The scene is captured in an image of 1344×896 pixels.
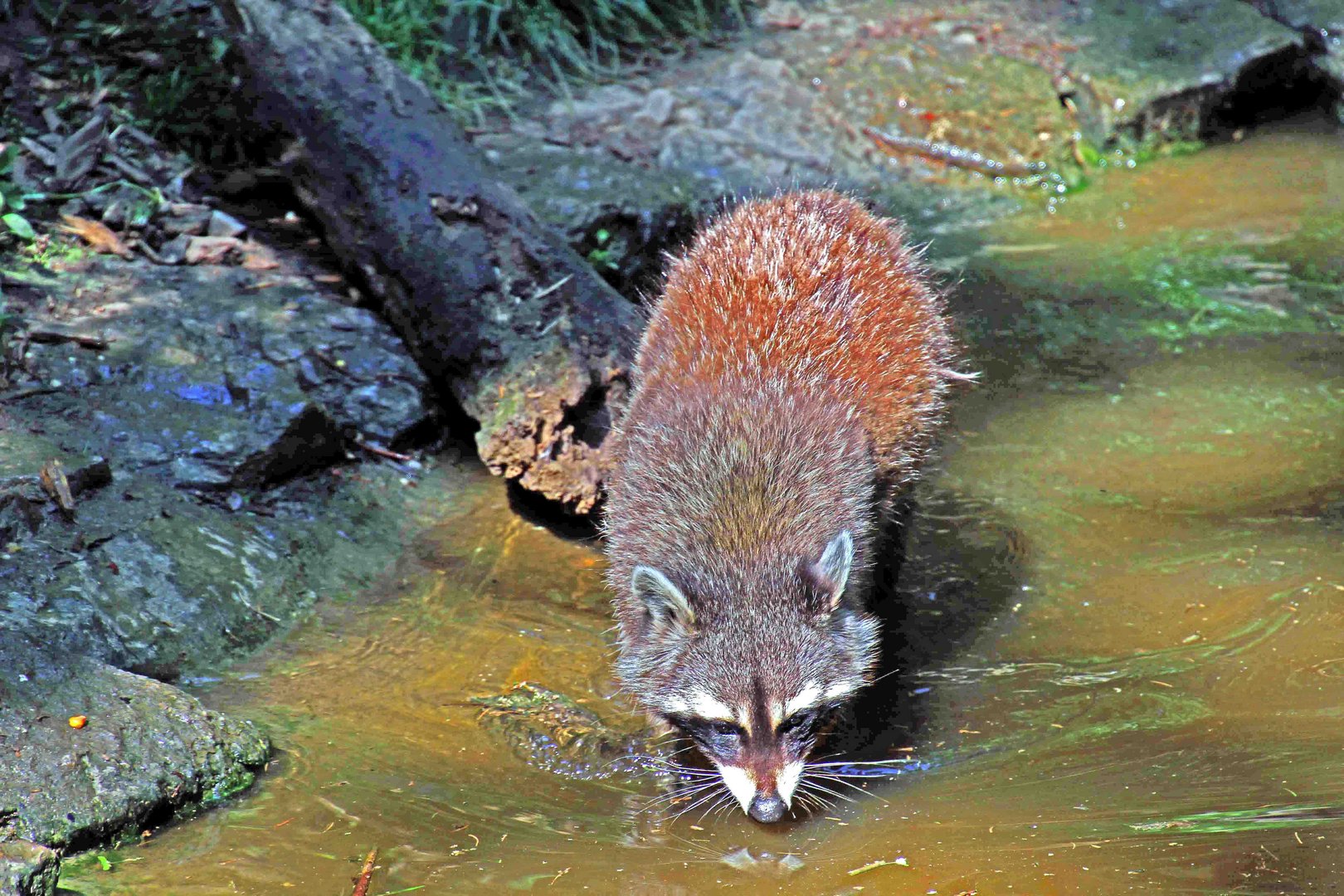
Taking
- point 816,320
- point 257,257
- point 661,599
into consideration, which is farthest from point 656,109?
point 661,599

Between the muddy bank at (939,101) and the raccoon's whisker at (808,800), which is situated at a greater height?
the muddy bank at (939,101)

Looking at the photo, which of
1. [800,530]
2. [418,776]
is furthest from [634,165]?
[418,776]

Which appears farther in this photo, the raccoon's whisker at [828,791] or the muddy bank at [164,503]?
the raccoon's whisker at [828,791]

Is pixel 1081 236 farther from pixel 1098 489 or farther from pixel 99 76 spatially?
pixel 99 76

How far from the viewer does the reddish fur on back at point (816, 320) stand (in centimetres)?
497

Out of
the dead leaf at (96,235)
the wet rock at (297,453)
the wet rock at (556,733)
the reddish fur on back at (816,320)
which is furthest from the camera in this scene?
the dead leaf at (96,235)

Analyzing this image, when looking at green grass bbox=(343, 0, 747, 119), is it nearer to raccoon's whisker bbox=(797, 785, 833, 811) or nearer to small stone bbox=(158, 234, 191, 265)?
small stone bbox=(158, 234, 191, 265)

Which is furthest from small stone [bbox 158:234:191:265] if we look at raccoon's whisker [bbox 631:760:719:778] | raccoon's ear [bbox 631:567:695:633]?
raccoon's whisker [bbox 631:760:719:778]

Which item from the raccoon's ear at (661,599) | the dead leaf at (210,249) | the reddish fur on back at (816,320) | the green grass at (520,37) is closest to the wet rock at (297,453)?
the dead leaf at (210,249)

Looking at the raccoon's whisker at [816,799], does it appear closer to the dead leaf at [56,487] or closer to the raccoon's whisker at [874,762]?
the raccoon's whisker at [874,762]

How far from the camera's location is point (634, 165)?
823 centimetres

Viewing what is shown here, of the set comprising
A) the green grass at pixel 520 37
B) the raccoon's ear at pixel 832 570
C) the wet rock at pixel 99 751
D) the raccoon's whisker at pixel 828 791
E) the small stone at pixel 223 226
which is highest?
the green grass at pixel 520 37

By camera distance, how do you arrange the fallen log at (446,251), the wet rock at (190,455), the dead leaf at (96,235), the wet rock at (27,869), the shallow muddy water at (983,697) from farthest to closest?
the dead leaf at (96,235), the fallen log at (446,251), the wet rock at (190,455), the shallow muddy water at (983,697), the wet rock at (27,869)

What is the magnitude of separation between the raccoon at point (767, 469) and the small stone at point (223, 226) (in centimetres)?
251
